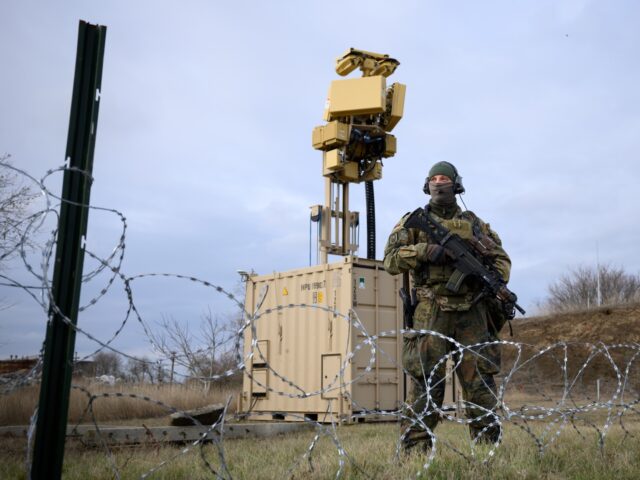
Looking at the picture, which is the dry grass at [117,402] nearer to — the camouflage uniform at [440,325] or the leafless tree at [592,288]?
the camouflage uniform at [440,325]

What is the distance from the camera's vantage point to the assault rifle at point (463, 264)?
4.74 metres

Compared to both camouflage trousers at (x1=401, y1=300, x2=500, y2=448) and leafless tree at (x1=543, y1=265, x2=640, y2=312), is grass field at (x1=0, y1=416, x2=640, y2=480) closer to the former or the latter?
camouflage trousers at (x1=401, y1=300, x2=500, y2=448)

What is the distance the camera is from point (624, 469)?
376 centimetres

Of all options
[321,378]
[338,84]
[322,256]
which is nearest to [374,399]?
[321,378]

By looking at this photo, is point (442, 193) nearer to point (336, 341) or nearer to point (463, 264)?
point (463, 264)

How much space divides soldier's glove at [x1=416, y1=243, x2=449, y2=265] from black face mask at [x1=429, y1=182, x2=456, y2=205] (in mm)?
386

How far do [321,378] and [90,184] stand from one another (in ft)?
23.1

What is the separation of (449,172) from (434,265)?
67 centimetres

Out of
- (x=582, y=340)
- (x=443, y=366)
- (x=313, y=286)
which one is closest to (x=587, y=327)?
(x=582, y=340)

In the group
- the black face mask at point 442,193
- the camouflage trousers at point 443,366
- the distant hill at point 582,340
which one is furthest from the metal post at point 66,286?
the distant hill at point 582,340

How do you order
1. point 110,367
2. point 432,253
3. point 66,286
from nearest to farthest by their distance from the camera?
point 66,286 < point 432,253 < point 110,367

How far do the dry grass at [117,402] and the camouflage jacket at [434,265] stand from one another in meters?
3.69

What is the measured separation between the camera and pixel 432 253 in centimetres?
471

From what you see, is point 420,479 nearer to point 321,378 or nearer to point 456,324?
point 456,324
